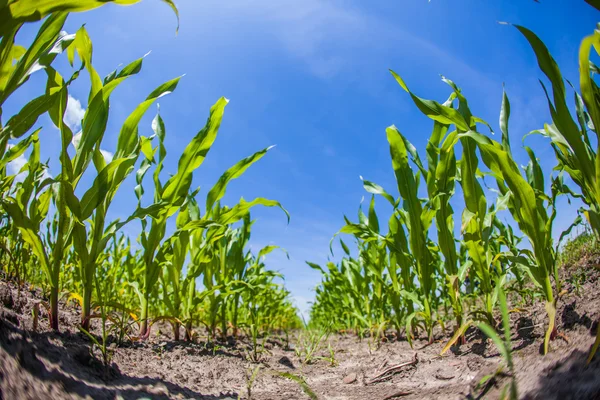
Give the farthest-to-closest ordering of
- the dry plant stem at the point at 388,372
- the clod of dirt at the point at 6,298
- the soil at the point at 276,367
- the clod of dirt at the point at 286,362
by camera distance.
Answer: the clod of dirt at the point at 286,362
the dry plant stem at the point at 388,372
the clod of dirt at the point at 6,298
the soil at the point at 276,367

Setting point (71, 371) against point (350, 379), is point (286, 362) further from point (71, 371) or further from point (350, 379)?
point (71, 371)

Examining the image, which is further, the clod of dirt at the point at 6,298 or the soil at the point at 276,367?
the clod of dirt at the point at 6,298

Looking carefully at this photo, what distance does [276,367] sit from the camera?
1925mm

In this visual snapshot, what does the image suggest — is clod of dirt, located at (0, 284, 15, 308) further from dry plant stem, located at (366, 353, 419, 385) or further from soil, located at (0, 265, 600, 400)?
dry plant stem, located at (366, 353, 419, 385)

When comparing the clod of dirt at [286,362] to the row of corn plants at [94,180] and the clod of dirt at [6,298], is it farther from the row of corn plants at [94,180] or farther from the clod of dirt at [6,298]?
the clod of dirt at [6,298]

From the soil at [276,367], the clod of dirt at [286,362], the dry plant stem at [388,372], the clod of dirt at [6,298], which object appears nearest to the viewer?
the soil at [276,367]

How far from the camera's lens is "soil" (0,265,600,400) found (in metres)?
0.79

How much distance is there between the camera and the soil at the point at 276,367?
2.59 ft

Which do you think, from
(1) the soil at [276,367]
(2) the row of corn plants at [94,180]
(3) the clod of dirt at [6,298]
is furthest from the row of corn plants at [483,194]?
(3) the clod of dirt at [6,298]

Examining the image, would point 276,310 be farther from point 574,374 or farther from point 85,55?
point 574,374

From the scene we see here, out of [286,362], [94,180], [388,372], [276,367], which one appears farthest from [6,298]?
[388,372]

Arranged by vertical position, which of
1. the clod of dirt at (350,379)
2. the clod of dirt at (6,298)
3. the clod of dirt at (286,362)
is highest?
the clod of dirt at (6,298)

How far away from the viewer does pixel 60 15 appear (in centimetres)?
131

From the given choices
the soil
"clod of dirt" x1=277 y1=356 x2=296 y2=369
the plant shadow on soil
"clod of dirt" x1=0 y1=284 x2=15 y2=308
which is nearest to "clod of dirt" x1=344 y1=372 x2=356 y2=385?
the soil
